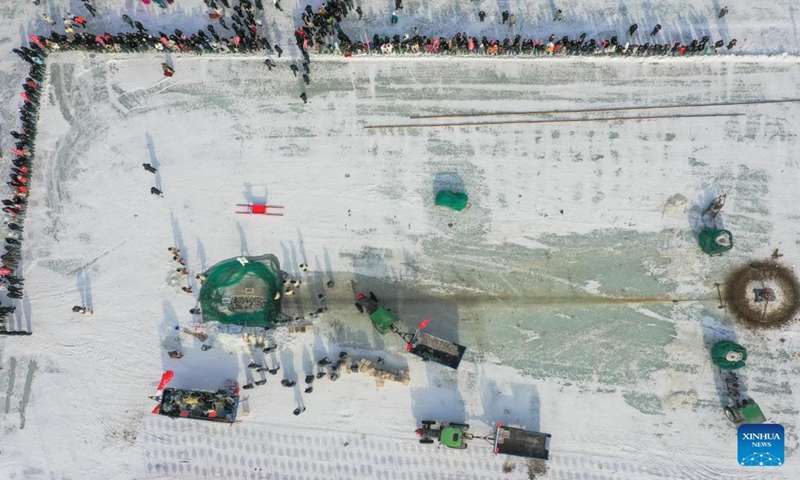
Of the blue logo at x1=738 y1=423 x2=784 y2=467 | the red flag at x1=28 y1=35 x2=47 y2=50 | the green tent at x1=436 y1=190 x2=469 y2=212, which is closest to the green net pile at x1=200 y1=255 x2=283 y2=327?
the green tent at x1=436 y1=190 x2=469 y2=212

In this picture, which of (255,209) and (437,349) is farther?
(255,209)

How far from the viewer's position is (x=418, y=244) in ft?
53.9

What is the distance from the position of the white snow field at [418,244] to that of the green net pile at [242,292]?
53 cm

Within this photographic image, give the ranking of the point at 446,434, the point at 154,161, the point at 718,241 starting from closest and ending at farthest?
the point at 718,241 < the point at 446,434 < the point at 154,161

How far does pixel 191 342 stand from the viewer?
54.0ft

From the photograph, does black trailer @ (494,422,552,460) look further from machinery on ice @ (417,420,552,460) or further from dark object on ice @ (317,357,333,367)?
dark object on ice @ (317,357,333,367)

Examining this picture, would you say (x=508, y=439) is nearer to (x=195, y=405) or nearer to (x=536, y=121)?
(x=195, y=405)

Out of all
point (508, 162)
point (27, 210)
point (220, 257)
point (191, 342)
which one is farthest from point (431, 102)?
point (27, 210)

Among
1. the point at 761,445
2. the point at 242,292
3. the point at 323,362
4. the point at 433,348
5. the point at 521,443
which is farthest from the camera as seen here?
the point at 242,292

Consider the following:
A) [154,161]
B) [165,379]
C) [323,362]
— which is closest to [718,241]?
[323,362]

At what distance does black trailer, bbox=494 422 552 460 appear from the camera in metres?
15.5

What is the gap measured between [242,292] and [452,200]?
8.02 metres

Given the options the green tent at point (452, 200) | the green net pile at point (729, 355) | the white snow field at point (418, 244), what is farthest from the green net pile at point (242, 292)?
the green net pile at point (729, 355)

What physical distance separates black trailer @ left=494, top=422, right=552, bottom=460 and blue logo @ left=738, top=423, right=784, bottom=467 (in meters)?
6.77
